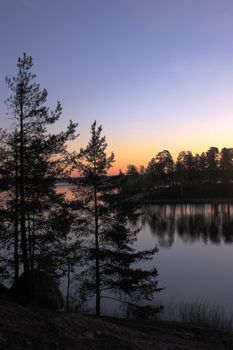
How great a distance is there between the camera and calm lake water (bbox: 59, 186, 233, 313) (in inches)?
1103

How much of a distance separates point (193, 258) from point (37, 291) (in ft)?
88.1

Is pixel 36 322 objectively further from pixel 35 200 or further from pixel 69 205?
pixel 69 205

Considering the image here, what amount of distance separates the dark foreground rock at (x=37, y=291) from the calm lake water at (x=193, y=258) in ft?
23.3

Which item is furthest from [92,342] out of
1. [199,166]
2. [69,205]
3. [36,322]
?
[199,166]

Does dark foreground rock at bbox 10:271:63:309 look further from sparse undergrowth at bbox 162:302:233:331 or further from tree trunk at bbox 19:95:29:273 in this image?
sparse undergrowth at bbox 162:302:233:331

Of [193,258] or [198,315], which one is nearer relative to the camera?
[198,315]

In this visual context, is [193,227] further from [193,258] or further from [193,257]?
[193,258]

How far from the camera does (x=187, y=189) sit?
134750 millimetres

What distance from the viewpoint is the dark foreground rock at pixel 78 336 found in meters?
8.01

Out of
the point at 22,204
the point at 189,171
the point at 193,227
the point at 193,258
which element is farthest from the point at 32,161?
the point at 189,171

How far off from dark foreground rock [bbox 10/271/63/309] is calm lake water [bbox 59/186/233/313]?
23.3ft

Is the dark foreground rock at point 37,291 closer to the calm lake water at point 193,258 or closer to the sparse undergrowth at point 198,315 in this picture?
the sparse undergrowth at point 198,315

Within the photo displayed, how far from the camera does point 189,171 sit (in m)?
145

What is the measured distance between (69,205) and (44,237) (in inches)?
98.8
